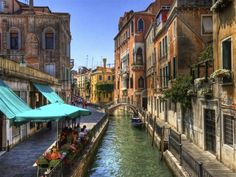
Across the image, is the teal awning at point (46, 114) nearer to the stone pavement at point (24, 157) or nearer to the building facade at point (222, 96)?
the stone pavement at point (24, 157)

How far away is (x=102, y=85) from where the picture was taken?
8312 cm

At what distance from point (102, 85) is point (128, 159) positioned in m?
62.5

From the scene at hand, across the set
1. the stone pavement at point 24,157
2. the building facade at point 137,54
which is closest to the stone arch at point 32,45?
the stone pavement at point 24,157

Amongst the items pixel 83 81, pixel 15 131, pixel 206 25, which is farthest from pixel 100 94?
pixel 15 131

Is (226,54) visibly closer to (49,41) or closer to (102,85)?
(49,41)

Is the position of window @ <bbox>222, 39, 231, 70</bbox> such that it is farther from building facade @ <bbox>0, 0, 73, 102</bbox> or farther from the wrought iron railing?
building facade @ <bbox>0, 0, 73, 102</bbox>

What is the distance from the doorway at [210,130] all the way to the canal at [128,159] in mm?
2212

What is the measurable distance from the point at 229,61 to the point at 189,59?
12.1 meters

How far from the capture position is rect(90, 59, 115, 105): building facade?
83375mm

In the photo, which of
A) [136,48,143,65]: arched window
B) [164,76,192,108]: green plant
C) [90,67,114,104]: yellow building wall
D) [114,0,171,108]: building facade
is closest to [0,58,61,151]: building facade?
[164,76,192,108]: green plant

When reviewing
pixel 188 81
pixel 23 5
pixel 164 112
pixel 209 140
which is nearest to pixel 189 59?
pixel 188 81

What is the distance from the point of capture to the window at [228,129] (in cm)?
1380

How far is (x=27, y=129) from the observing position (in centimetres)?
2270

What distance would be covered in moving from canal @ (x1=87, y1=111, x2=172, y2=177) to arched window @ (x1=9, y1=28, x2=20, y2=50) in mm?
14788
